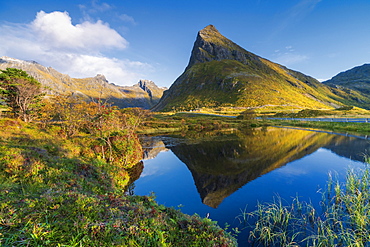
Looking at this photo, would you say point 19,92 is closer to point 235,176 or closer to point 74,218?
point 74,218

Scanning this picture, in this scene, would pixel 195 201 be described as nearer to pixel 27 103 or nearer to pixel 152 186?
pixel 152 186

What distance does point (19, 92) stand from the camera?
22922 mm

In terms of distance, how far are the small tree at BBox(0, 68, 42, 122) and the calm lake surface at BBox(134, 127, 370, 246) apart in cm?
1974

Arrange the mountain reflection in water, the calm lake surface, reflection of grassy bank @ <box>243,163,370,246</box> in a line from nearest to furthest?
reflection of grassy bank @ <box>243,163,370,246</box>
the calm lake surface
the mountain reflection in water

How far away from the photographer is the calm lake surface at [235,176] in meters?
13.0

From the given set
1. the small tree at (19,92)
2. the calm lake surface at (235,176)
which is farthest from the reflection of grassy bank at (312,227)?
the small tree at (19,92)

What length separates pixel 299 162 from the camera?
23.1 m

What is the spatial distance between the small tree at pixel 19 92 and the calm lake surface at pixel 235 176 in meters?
19.7

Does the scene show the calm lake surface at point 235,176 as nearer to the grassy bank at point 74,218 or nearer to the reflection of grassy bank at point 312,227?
the reflection of grassy bank at point 312,227

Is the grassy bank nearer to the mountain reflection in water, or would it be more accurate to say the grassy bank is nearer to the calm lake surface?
the calm lake surface

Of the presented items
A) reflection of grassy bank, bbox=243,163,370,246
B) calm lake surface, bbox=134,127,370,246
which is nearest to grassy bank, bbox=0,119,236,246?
reflection of grassy bank, bbox=243,163,370,246

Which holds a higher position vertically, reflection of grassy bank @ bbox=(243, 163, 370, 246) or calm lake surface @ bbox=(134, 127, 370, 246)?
reflection of grassy bank @ bbox=(243, 163, 370, 246)

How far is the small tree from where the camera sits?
2255cm

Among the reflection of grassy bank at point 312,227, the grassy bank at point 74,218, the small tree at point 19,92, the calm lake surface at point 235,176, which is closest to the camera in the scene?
the grassy bank at point 74,218
